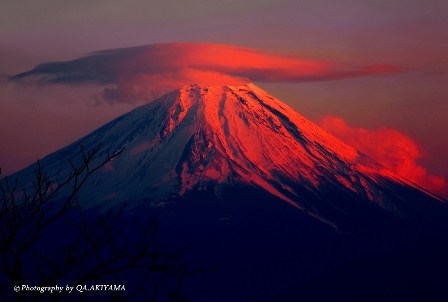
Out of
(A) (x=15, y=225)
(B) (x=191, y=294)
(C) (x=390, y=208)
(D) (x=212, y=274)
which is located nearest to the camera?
(A) (x=15, y=225)

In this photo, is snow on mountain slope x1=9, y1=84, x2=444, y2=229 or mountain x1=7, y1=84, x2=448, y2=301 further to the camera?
snow on mountain slope x1=9, y1=84, x2=444, y2=229

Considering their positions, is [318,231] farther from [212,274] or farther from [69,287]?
[69,287]

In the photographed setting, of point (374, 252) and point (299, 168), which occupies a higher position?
point (299, 168)

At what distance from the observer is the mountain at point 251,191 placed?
99625 millimetres

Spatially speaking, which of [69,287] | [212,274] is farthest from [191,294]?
[69,287]

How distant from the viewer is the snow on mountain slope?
102 m

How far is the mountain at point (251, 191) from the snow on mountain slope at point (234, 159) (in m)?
0.14

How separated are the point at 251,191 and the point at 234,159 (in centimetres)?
523

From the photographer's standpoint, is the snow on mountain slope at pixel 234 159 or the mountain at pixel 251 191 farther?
the snow on mountain slope at pixel 234 159

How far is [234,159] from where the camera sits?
104 m

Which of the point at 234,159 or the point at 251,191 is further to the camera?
the point at 234,159

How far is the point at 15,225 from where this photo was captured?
7.33m

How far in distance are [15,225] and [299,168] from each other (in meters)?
97.7

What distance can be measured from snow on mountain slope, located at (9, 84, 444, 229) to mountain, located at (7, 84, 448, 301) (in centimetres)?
14
